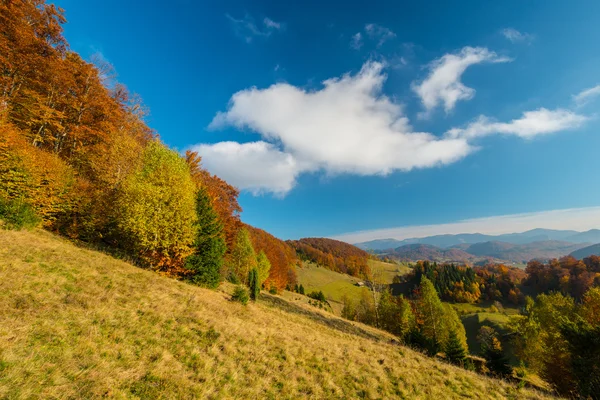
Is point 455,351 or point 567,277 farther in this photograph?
point 567,277

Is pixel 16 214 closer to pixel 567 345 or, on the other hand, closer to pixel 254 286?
pixel 254 286

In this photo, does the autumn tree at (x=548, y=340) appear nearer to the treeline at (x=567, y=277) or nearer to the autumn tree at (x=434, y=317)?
the autumn tree at (x=434, y=317)

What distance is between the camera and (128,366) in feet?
25.5

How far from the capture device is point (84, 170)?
2714 centimetres

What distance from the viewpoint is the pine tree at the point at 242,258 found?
38125mm

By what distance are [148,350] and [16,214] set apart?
17.4 meters

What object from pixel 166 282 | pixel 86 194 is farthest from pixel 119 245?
pixel 166 282

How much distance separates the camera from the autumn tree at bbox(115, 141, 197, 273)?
1880 cm

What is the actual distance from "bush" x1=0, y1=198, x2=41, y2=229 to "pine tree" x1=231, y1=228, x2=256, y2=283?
78.1 ft

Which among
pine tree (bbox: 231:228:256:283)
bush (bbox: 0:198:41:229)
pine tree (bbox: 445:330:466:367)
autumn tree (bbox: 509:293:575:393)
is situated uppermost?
bush (bbox: 0:198:41:229)

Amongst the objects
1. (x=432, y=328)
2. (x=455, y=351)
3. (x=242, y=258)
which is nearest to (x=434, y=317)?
(x=432, y=328)

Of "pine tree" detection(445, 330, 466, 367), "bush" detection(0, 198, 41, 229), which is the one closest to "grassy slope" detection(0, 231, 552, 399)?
"bush" detection(0, 198, 41, 229)

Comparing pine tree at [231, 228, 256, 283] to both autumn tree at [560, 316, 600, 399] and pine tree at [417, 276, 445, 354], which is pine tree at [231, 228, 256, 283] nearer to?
pine tree at [417, 276, 445, 354]

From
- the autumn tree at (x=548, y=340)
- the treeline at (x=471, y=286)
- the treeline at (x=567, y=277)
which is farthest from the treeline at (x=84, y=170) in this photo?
the treeline at (x=567, y=277)
